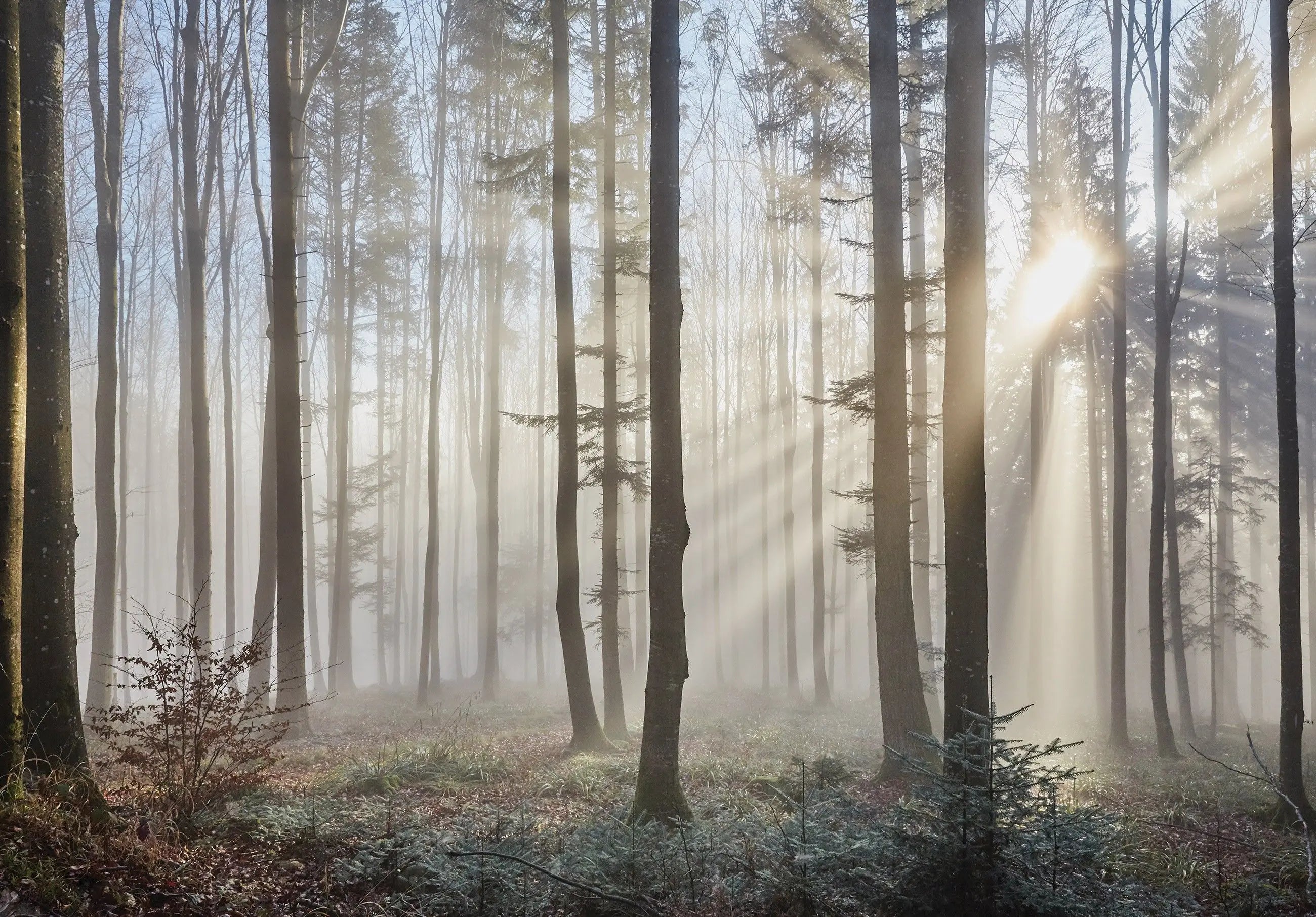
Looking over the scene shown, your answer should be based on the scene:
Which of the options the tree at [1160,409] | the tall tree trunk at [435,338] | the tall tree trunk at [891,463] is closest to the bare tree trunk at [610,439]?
the tall tree trunk at [891,463]

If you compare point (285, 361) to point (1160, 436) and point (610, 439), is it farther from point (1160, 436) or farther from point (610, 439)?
point (1160, 436)

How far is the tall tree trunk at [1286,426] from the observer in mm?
8016

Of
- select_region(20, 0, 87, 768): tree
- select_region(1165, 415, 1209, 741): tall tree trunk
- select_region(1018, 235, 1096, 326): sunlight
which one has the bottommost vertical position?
select_region(1165, 415, 1209, 741): tall tree trunk

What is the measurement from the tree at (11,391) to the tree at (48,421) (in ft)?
1.94

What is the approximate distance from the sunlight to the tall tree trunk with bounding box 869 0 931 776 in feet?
39.8

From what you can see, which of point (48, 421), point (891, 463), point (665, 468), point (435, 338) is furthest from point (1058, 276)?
point (48, 421)

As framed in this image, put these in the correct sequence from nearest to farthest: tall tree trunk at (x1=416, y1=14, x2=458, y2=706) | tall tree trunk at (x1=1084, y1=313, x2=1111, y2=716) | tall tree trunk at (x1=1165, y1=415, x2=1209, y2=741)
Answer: tall tree trunk at (x1=1165, y1=415, x2=1209, y2=741) < tall tree trunk at (x1=416, y1=14, x2=458, y2=706) < tall tree trunk at (x1=1084, y1=313, x2=1111, y2=716)

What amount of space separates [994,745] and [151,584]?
60.8 m

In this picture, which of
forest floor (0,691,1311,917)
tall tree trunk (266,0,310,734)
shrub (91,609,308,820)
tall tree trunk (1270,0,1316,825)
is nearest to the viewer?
forest floor (0,691,1311,917)

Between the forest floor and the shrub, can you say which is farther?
the shrub

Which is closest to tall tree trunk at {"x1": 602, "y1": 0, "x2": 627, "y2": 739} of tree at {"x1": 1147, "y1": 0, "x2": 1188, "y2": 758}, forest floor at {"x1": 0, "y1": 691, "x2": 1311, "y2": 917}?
forest floor at {"x1": 0, "y1": 691, "x2": 1311, "y2": 917}

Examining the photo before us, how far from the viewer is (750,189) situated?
25.1m

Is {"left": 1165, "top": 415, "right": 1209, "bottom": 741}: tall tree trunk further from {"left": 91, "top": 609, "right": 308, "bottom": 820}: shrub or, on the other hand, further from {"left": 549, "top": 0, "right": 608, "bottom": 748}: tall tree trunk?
{"left": 91, "top": 609, "right": 308, "bottom": 820}: shrub

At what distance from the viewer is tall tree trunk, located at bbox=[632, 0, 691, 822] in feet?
23.1
